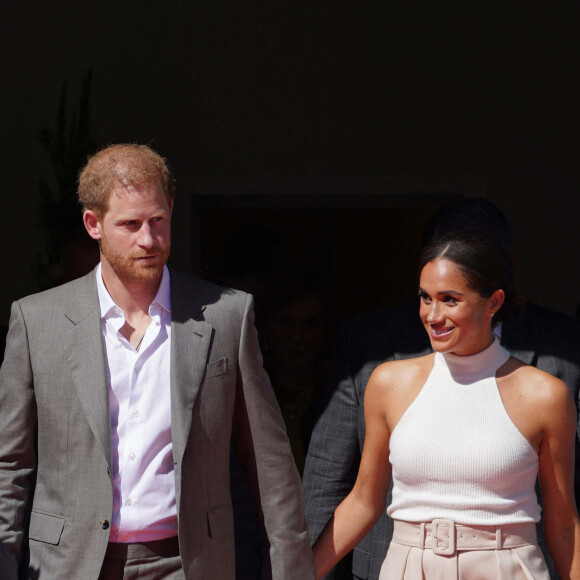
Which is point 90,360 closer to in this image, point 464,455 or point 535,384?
point 464,455

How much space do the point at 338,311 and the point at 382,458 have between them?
3.99 meters

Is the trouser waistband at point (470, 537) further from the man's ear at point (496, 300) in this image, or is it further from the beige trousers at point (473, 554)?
the man's ear at point (496, 300)

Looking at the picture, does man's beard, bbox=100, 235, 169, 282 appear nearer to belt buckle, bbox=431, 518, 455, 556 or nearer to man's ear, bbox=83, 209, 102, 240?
man's ear, bbox=83, 209, 102, 240

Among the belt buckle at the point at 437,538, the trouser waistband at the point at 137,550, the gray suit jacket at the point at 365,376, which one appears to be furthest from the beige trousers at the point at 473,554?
the trouser waistband at the point at 137,550

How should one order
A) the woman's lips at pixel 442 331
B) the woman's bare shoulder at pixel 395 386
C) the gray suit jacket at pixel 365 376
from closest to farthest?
1. the woman's lips at pixel 442 331
2. the woman's bare shoulder at pixel 395 386
3. the gray suit jacket at pixel 365 376

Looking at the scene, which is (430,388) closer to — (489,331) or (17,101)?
(489,331)

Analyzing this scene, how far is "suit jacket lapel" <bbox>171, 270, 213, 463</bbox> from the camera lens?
3006 mm

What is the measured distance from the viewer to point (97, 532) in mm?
2982

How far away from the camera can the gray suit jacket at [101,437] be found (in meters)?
3.00

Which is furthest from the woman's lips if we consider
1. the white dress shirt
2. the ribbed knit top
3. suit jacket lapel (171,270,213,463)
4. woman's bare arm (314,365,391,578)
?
the white dress shirt

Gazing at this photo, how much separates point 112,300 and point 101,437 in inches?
15.4

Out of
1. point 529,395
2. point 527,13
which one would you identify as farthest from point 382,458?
point 527,13

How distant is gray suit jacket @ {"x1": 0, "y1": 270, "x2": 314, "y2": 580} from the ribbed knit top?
12.6 inches

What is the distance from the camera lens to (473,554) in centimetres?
302
